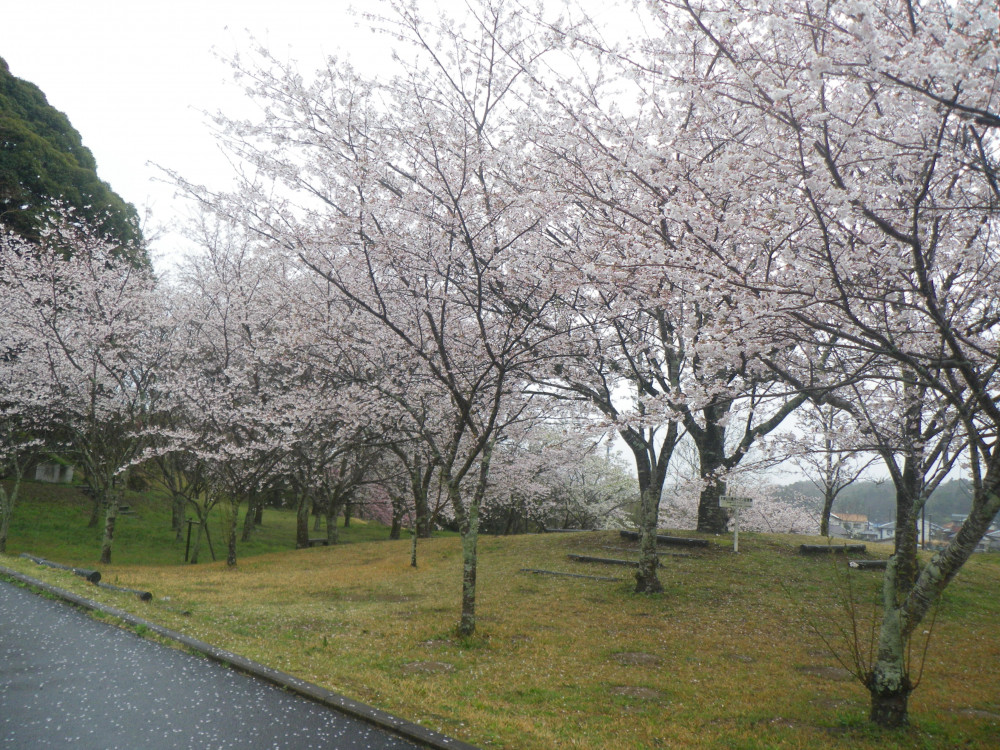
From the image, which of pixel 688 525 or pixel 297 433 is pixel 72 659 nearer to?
pixel 297 433

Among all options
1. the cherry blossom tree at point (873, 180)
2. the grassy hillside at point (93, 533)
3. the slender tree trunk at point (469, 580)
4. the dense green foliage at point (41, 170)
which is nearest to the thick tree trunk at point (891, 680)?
the cherry blossom tree at point (873, 180)

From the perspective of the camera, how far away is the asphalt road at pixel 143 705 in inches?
180

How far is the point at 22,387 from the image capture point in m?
18.7

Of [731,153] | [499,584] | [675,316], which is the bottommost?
[499,584]

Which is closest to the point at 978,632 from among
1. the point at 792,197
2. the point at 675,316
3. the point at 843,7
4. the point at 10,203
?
the point at 675,316

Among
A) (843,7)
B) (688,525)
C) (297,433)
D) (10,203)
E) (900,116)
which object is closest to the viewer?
(843,7)

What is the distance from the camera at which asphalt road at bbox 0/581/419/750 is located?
15.0 ft

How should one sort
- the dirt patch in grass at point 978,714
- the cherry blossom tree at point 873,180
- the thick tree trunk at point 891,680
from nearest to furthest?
the cherry blossom tree at point 873,180
the thick tree trunk at point 891,680
the dirt patch in grass at point 978,714

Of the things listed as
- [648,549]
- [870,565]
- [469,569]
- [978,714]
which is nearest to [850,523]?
[978,714]

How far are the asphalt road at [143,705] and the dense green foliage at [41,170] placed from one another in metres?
19.0

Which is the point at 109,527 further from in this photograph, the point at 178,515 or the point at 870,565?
the point at 870,565

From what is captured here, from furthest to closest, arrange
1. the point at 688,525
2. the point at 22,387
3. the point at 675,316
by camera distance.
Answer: the point at 688,525
the point at 22,387
the point at 675,316

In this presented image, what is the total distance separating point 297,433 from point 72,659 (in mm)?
11169

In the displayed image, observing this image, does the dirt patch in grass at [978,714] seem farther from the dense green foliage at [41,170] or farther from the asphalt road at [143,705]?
the dense green foliage at [41,170]
